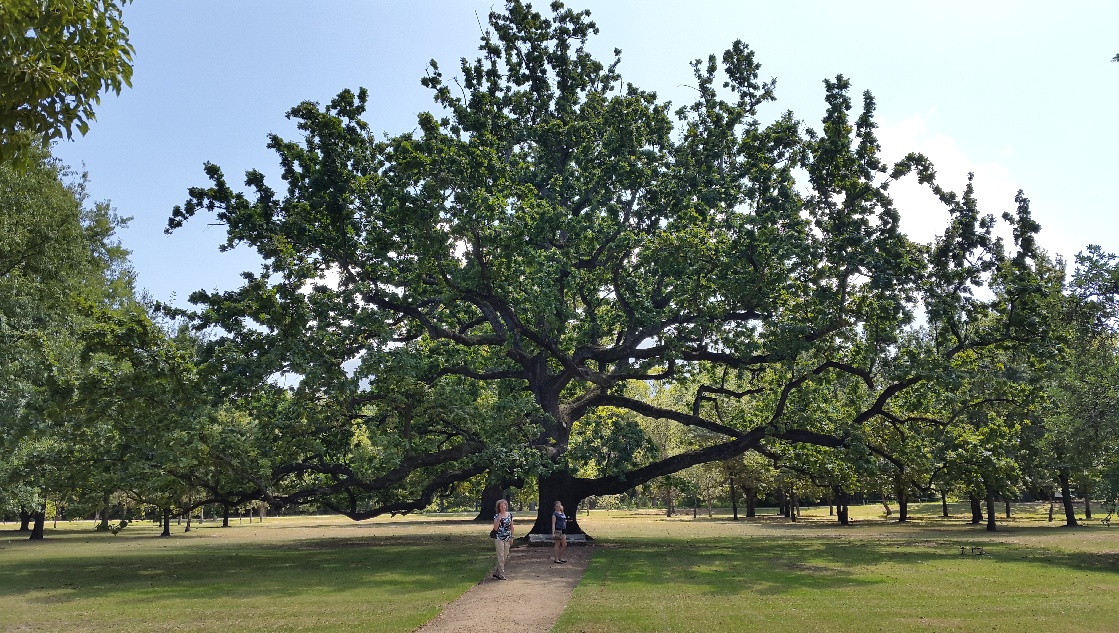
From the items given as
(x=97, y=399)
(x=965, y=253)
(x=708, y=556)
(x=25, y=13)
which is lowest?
(x=708, y=556)

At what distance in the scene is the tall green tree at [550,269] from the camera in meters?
23.3

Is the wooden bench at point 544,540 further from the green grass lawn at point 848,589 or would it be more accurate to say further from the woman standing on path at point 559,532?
the woman standing on path at point 559,532

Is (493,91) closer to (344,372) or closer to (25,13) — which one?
(344,372)

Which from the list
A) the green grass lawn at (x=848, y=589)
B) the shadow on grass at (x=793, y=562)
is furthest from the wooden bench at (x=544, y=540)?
the shadow on grass at (x=793, y=562)

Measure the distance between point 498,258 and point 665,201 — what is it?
7020 mm

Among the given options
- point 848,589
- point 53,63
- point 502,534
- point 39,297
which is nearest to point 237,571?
point 502,534

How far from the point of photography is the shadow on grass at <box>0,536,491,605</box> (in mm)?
17297

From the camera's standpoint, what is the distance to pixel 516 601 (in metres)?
14.7

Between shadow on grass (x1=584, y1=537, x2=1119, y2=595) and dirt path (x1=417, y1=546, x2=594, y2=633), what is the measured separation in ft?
3.49

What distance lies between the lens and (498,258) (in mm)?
24438

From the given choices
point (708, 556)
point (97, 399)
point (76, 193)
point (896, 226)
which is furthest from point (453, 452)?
point (76, 193)

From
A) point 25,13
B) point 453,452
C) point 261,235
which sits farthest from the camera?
point 453,452

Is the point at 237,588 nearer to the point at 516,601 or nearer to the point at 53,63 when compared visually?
the point at 516,601

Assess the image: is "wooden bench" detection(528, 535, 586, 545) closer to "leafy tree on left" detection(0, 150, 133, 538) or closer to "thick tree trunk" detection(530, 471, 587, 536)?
"thick tree trunk" detection(530, 471, 587, 536)
